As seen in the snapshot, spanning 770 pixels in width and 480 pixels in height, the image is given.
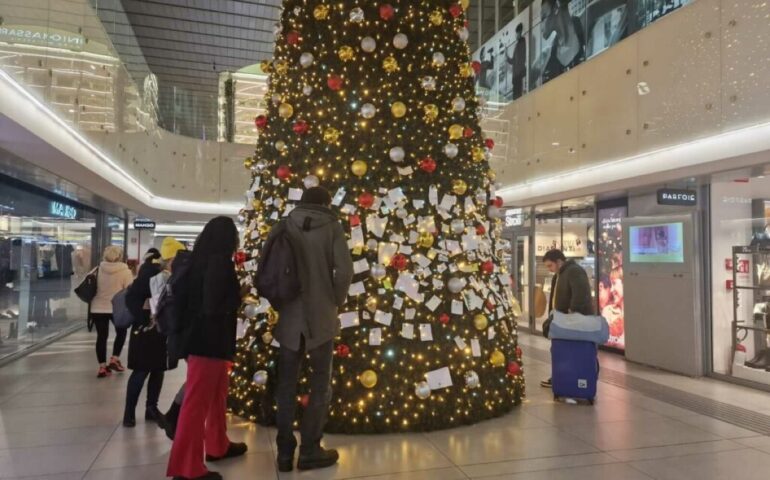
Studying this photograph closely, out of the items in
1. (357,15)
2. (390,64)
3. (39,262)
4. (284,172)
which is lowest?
(39,262)

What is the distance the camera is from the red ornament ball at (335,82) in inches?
166

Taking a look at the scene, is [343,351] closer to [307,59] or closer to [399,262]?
[399,262]

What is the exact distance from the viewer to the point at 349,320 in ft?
13.0

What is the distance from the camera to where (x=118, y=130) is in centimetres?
910

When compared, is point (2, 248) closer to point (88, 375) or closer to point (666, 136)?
point (88, 375)

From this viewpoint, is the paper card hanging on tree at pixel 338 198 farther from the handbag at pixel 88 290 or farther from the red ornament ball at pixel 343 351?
the handbag at pixel 88 290

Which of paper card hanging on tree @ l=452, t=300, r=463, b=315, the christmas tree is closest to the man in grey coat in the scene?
the christmas tree

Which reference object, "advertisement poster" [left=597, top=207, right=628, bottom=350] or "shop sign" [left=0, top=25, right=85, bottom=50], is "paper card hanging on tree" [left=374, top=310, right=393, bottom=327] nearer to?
"shop sign" [left=0, top=25, right=85, bottom=50]

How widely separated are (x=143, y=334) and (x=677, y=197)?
5830 millimetres

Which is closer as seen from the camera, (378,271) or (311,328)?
(311,328)

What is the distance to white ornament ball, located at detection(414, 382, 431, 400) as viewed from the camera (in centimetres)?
395

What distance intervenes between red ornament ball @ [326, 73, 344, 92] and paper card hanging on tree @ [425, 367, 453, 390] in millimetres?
2242

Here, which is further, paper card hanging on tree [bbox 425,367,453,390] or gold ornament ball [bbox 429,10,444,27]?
gold ornament ball [bbox 429,10,444,27]

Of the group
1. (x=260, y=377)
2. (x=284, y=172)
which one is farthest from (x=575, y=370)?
(x=284, y=172)
